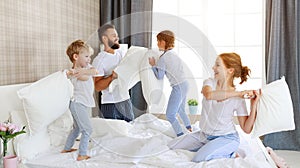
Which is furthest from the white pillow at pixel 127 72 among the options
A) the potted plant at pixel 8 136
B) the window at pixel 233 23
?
the window at pixel 233 23

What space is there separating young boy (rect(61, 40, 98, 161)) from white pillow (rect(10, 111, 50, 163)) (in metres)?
0.27

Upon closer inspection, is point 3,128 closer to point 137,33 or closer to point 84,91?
point 84,91

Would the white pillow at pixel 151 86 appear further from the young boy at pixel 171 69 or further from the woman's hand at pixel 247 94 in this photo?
the woman's hand at pixel 247 94

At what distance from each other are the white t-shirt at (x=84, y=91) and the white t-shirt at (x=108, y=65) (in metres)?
0.09

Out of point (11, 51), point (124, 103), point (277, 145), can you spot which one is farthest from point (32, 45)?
point (277, 145)

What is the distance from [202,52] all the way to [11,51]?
1428 millimetres

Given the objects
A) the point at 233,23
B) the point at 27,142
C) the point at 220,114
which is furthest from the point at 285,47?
the point at 27,142

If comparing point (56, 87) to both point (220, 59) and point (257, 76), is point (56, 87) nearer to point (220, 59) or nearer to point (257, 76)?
point (220, 59)

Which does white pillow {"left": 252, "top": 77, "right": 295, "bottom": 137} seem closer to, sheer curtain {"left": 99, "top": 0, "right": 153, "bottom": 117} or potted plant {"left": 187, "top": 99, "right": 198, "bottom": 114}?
potted plant {"left": 187, "top": 99, "right": 198, "bottom": 114}

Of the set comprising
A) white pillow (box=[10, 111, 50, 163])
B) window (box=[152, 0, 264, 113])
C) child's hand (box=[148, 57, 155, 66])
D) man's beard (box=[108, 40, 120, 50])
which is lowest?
white pillow (box=[10, 111, 50, 163])

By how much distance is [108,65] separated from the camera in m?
1.98

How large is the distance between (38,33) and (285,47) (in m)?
2.39

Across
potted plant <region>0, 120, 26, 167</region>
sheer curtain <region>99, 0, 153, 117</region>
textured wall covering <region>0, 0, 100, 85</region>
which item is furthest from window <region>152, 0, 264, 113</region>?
potted plant <region>0, 120, 26, 167</region>

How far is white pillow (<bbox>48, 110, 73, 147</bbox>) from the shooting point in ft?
8.21
